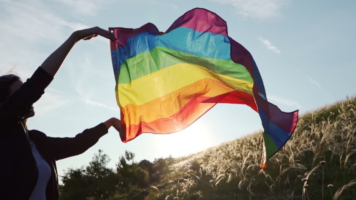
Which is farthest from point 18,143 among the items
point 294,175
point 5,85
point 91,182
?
point 91,182

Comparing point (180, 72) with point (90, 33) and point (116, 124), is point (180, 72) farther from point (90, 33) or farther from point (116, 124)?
point (90, 33)

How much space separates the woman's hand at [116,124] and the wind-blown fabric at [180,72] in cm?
38

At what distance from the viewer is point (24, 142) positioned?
2.68m

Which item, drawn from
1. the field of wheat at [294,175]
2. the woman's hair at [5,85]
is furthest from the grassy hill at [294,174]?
the woman's hair at [5,85]

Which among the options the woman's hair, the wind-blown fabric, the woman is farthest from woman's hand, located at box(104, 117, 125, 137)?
the woman's hair

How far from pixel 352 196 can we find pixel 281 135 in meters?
2.12

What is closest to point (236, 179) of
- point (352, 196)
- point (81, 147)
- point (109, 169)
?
point (352, 196)

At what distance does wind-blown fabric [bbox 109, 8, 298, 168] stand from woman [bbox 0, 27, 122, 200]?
1940mm

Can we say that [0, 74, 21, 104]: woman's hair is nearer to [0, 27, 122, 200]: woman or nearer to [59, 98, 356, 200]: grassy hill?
[0, 27, 122, 200]: woman

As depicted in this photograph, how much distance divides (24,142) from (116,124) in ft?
5.35

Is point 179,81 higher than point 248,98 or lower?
higher

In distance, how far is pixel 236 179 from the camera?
8078 mm

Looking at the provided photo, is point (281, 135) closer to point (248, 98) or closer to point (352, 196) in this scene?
point (248, 98)

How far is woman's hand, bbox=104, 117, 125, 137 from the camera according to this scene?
400 cm
